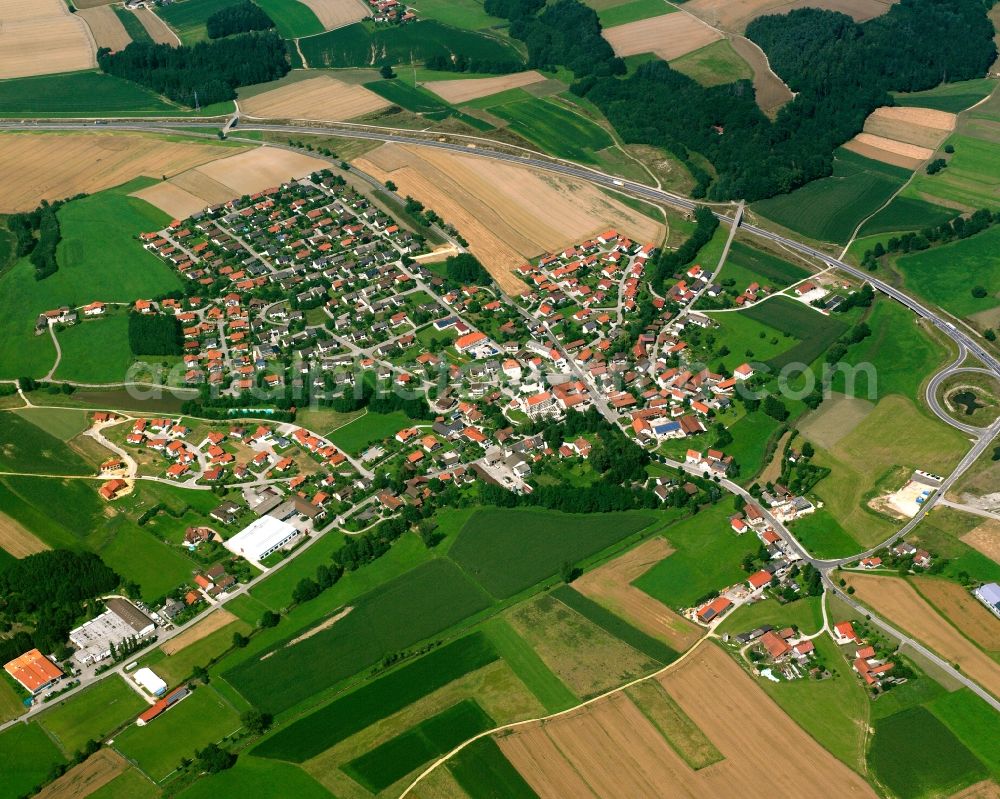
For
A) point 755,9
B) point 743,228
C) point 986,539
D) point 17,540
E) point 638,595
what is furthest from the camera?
point 755,9

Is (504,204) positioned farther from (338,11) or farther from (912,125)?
(338,11)

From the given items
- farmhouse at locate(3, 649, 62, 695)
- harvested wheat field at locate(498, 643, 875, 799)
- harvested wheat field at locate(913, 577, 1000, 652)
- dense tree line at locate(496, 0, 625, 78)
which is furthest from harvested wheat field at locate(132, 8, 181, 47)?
harvested wheat field at locate(913, 577, 1000, 652)

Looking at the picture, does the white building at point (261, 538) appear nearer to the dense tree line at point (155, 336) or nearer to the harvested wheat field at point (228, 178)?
the dense tree line at point (155, 336)

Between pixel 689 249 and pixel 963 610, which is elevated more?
pixel 689 249

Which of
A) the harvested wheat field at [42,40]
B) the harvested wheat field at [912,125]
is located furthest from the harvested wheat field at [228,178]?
the harvested wheat field at [912,125]

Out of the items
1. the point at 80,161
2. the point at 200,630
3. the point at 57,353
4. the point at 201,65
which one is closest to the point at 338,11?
the point at 201,65
